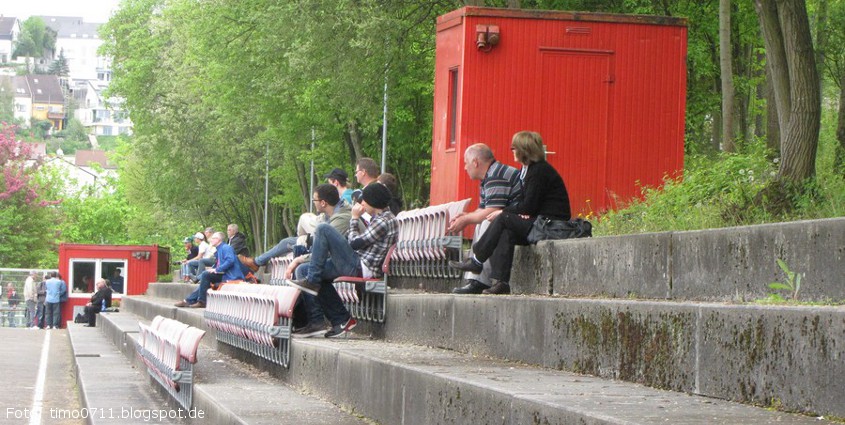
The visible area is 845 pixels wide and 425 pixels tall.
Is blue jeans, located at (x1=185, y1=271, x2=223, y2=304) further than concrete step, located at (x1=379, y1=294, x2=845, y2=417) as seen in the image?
Yes

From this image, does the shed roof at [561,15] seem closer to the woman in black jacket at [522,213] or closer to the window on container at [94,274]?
the woman in black jacket at [522,213]

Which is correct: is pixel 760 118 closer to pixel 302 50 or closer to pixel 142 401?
pixel 302 50

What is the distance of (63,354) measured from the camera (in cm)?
2642

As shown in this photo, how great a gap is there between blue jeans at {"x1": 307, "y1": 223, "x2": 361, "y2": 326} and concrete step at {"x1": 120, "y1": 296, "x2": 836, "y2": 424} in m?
1.60

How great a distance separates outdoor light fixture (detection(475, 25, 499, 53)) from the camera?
16.0 meters

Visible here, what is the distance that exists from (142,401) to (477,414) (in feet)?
23.4

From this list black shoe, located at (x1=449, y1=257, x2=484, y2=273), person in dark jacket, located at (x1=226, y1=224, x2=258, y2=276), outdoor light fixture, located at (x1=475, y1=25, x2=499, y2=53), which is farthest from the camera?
person in dark jacket, located at (x1=226, y1=224, x2=258, y2=276)

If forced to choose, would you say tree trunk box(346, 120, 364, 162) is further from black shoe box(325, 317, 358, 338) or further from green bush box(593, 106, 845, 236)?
black shoe box(325, 317, 358, 338)

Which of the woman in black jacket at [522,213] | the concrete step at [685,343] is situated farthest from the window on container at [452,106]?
the concrete step at [685,343]

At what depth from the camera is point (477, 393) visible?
5.96 metres

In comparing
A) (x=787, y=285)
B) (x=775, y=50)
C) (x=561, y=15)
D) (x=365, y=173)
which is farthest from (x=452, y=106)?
(x=787, y=285)

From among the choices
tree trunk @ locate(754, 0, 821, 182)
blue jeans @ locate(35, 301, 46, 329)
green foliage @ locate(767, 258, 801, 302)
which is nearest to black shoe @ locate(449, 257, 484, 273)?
tree trunk @ locate(754, 0, 821, 182)

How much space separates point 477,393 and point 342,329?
19.2ft

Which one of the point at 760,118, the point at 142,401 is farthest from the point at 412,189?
the point at 142,401
